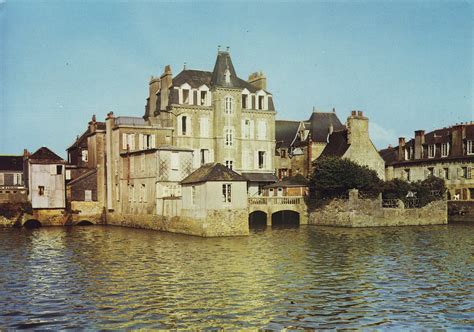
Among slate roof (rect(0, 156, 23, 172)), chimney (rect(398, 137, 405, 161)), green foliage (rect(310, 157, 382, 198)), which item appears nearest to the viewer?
green foliage (rect(310, 157, 382, 198))

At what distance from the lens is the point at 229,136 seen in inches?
2507

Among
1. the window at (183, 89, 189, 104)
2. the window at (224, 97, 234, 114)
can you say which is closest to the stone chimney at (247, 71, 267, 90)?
the window at (224, 97, 234, 114)

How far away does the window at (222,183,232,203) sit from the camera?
42156 mm

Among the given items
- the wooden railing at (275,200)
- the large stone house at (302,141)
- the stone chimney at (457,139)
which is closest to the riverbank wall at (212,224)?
the wooden railing at (275,200)

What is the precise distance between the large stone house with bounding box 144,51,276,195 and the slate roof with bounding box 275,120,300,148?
624 centimetres

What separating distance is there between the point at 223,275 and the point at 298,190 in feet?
116

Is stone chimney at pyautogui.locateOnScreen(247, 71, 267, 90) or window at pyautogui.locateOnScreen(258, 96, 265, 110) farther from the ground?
stone chimney at pyautogui.locateOnScreen(247, 71, 267, 90)

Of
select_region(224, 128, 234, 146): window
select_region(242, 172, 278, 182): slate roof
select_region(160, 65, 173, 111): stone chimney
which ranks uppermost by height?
select_region(160, 65, 173, 111): stone chimney

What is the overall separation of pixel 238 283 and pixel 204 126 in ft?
133

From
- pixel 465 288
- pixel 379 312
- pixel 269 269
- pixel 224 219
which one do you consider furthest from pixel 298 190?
pixel 379 312

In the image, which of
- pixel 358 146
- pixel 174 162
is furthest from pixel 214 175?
pixel 358 146

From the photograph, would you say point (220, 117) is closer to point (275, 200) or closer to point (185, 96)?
point (185, 96)

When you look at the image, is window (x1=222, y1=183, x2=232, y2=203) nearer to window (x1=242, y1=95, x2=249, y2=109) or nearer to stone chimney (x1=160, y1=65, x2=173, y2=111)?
stone chimney (x1=160, y1=65, x2=173, y2=111)

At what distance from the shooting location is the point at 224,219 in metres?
42.2
